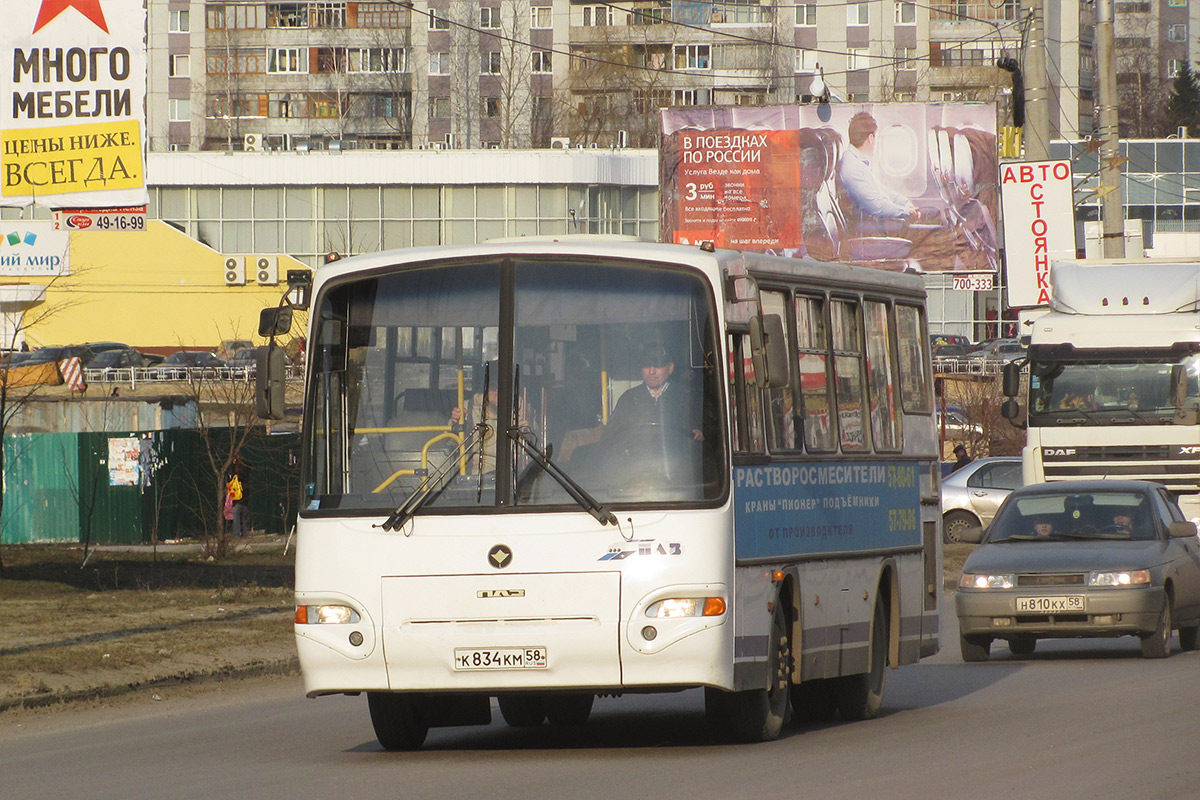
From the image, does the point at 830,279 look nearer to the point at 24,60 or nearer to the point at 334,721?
the point at 334,721

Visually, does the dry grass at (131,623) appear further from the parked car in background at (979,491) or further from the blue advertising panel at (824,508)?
the parked car in background at (979,491)

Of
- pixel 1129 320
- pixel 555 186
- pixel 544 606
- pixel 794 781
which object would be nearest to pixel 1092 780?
pixel 794 781

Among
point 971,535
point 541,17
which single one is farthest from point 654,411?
point 541,17

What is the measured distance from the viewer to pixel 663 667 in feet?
33.1

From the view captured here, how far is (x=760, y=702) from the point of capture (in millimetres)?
10969

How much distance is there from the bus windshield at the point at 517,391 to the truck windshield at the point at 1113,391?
15829mm

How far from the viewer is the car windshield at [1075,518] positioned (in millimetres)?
17516

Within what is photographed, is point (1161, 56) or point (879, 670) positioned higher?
point (1161, 56)

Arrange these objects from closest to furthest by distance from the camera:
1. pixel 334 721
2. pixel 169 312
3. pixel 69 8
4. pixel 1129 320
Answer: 1. pixel 334 721
2. pixel 69 8
3. pixel 1129 320
4. pixel 169 312

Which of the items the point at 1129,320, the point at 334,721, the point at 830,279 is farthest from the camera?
the point at 1129,320

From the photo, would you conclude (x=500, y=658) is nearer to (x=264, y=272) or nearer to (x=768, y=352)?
(x=768, y=352)

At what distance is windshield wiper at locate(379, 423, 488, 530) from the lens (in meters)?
10.3

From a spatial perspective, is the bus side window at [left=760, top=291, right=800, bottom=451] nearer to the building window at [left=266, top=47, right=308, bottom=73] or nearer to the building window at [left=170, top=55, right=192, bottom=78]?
the building window at [left=266, top=47, right=308, bottom=73]

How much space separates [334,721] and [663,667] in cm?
407
